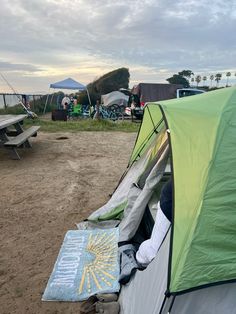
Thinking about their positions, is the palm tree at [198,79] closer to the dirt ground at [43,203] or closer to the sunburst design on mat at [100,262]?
the dirt ground at [43,203]

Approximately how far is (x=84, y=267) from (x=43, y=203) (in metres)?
1.68

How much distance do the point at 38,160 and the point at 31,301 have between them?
452 cm

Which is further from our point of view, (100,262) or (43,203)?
(43,203)

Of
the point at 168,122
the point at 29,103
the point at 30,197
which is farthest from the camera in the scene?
the point at 29,103

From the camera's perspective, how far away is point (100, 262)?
3137 mm

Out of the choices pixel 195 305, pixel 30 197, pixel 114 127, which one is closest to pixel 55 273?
pixel 195 305

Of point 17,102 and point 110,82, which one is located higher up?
point 110,82

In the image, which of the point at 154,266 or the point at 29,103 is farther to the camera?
the point at 29,103

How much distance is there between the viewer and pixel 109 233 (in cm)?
361

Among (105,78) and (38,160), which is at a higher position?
(105,78)

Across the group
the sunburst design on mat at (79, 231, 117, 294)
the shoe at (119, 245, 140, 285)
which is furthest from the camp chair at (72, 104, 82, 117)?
the shoe at (119, 245, 140, 285)

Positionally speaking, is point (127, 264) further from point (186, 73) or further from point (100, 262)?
point (186, 73)

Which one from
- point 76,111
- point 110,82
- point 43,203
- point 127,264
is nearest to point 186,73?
point 110,82

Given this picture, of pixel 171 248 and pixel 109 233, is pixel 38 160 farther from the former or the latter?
pixel 171 248
